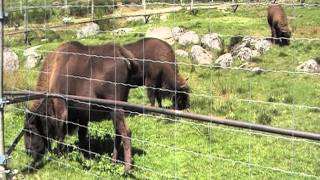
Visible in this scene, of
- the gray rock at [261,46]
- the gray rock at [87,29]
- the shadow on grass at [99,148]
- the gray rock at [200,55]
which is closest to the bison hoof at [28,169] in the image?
the shadow on grass at [99,148]

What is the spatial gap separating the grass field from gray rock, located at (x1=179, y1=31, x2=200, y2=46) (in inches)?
117

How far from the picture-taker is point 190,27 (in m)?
20.4

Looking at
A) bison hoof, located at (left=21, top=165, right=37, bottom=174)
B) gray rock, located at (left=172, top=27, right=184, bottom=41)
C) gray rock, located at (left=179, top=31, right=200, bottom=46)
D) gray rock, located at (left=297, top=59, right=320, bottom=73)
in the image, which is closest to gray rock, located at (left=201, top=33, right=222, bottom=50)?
gray rock, located at (left=179, top=31, right=200, bottom=46)

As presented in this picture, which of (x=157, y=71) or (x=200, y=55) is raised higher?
(x=157, y=71)

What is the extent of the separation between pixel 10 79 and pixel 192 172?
6.36 meters

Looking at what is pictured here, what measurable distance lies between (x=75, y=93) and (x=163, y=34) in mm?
11619

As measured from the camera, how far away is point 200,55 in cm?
1603

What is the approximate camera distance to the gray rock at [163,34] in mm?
18406

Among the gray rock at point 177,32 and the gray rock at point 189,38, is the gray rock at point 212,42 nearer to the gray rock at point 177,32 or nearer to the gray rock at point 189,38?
the gray rock at point 189,38

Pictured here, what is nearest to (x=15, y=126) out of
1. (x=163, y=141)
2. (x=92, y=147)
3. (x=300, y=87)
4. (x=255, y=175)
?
(x=92, y=147)

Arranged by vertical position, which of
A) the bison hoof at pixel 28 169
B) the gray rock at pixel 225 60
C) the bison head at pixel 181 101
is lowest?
the bison hoof at pixel 28 169

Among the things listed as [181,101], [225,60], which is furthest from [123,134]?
[225,60]

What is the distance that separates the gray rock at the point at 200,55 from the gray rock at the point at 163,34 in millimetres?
2247

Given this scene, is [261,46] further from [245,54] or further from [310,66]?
[310,66]
